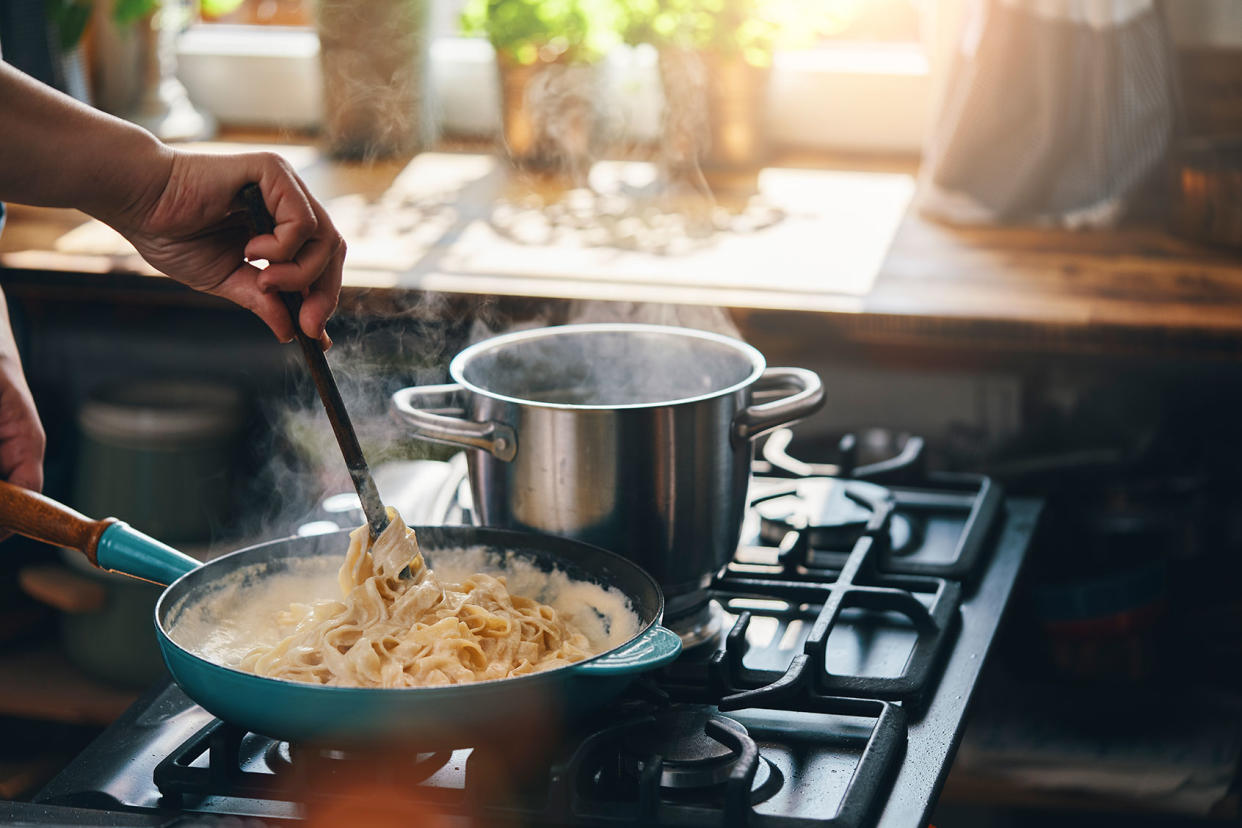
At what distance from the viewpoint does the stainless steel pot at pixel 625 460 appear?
1.16 m

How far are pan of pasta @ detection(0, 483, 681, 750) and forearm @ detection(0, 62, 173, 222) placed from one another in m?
0.26

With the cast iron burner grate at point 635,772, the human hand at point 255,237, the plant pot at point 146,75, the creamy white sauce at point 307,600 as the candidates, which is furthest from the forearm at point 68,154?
the plant pot at point 146,75

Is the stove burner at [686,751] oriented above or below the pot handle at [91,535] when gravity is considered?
below

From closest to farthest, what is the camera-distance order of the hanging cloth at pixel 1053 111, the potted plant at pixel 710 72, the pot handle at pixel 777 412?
1. the pot handle at pixel 777 412
2. the hanging cloth at pixel 1053 111
3. the potted plant at pixel 710 72

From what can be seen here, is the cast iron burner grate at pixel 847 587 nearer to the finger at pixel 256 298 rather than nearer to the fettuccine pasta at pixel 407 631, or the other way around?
the fettuccine pasta at pixel 407 631

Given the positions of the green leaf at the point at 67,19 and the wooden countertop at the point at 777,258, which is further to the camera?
the green leaf at the point at 67,19

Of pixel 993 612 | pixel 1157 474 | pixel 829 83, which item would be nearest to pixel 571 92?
pixel 829 83

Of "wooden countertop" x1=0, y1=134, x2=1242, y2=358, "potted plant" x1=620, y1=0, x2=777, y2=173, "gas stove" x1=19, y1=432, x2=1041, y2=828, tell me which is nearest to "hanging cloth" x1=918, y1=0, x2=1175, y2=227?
"wooden countertop" x1=0, y1=134, x2=1242, y2=358

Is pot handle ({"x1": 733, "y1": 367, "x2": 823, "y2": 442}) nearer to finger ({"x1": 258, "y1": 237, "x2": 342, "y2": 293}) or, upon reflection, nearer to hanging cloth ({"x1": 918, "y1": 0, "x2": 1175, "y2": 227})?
finger ({"x1": 258, "y1": 237, "x2": 342, "y2": 293})

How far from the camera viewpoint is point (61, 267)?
2.33 metres

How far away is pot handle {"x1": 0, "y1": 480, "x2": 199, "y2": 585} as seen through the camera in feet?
3.54

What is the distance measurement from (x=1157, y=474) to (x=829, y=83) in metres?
1.13

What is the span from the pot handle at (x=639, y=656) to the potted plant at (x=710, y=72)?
1.97m

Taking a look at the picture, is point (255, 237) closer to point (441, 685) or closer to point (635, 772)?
point (441, 685)
